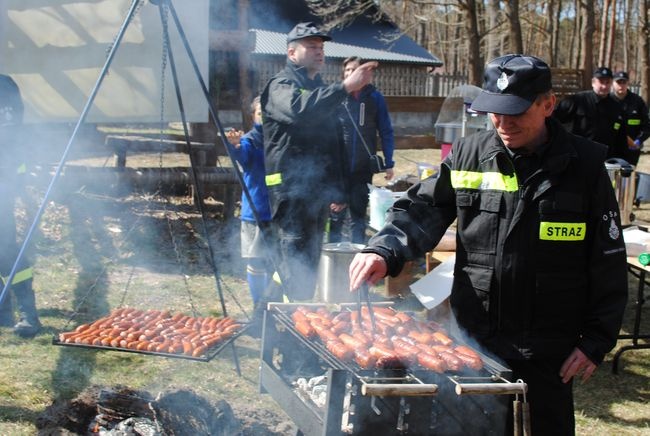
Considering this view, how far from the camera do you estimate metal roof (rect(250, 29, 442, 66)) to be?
25.7 m

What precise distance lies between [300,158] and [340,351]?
2445 mm

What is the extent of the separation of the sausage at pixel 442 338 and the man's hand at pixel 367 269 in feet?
1.36

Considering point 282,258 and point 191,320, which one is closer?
point 191,320

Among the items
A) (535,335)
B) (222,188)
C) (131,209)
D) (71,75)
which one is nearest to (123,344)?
(535,335)

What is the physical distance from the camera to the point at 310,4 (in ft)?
76.2

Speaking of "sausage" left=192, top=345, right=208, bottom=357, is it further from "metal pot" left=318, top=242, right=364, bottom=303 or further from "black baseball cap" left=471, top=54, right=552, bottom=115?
"metal pot" left=318, top=242, right=364, bottom=303

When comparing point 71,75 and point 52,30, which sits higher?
point 52,30

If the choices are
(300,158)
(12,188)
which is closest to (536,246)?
(300,158)

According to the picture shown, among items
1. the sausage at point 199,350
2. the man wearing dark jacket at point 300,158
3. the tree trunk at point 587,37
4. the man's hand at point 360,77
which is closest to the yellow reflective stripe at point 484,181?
the man's hand at point 360,77

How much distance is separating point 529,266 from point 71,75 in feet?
20.6

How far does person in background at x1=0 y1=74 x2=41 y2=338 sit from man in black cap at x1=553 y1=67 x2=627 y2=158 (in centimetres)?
703

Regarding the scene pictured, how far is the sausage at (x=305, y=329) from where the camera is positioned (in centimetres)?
303

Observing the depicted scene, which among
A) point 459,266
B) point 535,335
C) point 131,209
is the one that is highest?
point 459,266

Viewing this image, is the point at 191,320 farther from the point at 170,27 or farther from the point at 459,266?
the point at 170,27
